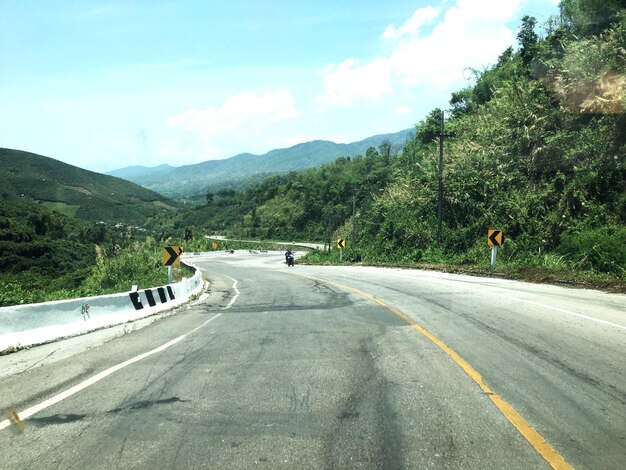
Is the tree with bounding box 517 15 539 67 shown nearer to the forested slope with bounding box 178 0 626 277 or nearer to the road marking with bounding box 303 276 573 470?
the forested slope with bounding box 178 0 626 277

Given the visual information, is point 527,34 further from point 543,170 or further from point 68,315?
point 68,315

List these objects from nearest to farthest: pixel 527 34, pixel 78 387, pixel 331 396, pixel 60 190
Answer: pixel 331 396 → pixel 78 387 → pixel 527 34 → pixel 60 190

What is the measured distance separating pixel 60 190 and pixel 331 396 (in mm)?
178429

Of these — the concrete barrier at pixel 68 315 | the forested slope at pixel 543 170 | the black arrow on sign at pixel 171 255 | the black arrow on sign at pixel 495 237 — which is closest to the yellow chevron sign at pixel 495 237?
the black arrow on sign at pixel 495 237

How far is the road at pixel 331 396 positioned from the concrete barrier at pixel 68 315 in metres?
0.48

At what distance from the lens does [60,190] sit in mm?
163000

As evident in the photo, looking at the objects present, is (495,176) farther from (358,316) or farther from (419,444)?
(419,444)

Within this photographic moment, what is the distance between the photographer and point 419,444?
4.21 metres

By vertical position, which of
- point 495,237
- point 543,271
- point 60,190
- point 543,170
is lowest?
point 543,271

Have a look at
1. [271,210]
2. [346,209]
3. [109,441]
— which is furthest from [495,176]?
[271,210]

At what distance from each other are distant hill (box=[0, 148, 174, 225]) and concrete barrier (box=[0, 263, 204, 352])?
144482 mm

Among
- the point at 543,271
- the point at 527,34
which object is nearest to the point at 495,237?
the point at 543,271

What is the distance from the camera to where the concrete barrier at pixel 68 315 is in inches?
339

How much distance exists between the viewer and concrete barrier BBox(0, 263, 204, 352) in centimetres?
861
